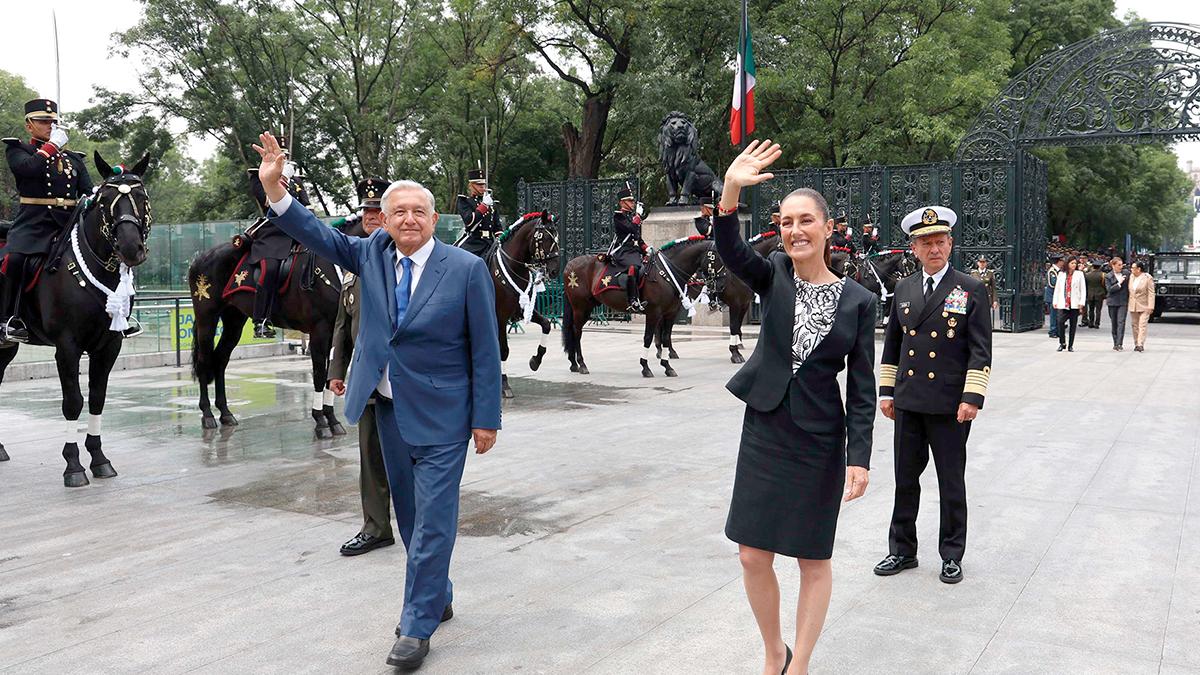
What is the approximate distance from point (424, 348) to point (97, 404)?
4828 mm

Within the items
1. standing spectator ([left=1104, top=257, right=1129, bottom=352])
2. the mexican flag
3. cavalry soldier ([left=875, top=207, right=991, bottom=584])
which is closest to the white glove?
cavalry soldier ([left=875, top=207, right=991, bottom=584])

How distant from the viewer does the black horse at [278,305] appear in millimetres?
9703

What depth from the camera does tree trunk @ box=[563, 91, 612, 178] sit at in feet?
113

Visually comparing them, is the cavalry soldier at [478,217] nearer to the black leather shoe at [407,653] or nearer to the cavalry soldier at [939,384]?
the cavalry soldier at [939,384]

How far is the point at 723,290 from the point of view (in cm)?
1642

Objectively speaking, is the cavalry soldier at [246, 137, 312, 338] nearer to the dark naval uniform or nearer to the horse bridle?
the dark naval uniform

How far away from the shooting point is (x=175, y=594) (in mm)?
5035

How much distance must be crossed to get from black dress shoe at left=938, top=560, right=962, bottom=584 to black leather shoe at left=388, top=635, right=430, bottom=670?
9.39 feet

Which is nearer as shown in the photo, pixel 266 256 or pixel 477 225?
pixel 266 256

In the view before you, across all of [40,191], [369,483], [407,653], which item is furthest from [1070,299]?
[407,653]

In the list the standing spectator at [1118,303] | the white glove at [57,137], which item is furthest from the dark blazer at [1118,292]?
the white glove at [57,137]

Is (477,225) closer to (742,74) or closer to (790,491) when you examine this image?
(790,491)

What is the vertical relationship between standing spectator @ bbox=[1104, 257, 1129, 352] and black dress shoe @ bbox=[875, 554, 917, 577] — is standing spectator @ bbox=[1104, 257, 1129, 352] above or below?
above

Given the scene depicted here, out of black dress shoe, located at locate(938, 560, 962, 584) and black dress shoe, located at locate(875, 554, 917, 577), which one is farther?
black dress shoe, located at locate(875, 554, 917, 577)
